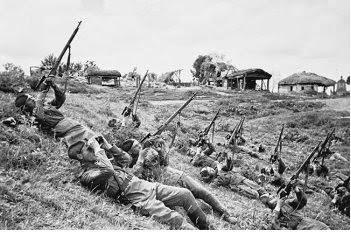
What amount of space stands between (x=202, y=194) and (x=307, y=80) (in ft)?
130

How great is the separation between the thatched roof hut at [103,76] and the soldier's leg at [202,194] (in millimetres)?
33484

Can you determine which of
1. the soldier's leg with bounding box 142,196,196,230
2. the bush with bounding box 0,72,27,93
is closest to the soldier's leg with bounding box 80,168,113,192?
the soldier's leg with bounding box 142,196,196,230

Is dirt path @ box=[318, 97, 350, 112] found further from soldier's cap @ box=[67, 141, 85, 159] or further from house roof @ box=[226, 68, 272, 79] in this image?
soldier's cap @ box=[67, 141, 85, 159]

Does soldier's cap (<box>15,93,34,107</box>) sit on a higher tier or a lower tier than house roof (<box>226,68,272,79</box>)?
lower

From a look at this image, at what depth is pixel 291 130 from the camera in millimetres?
17562

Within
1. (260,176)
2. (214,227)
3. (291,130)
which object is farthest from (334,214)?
(291,130)

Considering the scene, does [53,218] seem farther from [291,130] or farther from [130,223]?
[291,130]

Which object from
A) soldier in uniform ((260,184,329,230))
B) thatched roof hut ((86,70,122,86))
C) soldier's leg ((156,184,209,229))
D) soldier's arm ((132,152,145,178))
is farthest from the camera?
thatched roof hut ((86,70,122,86))

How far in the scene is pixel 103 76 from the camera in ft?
127

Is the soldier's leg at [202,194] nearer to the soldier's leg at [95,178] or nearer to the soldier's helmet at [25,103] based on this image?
the soldier's leg at [95,178]

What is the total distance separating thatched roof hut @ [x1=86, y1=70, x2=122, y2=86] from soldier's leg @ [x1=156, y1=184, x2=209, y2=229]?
34.3 metres

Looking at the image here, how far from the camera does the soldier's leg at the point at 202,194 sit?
5.66 m

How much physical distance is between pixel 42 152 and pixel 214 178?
3936 mm

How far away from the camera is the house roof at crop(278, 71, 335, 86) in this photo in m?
41.6
